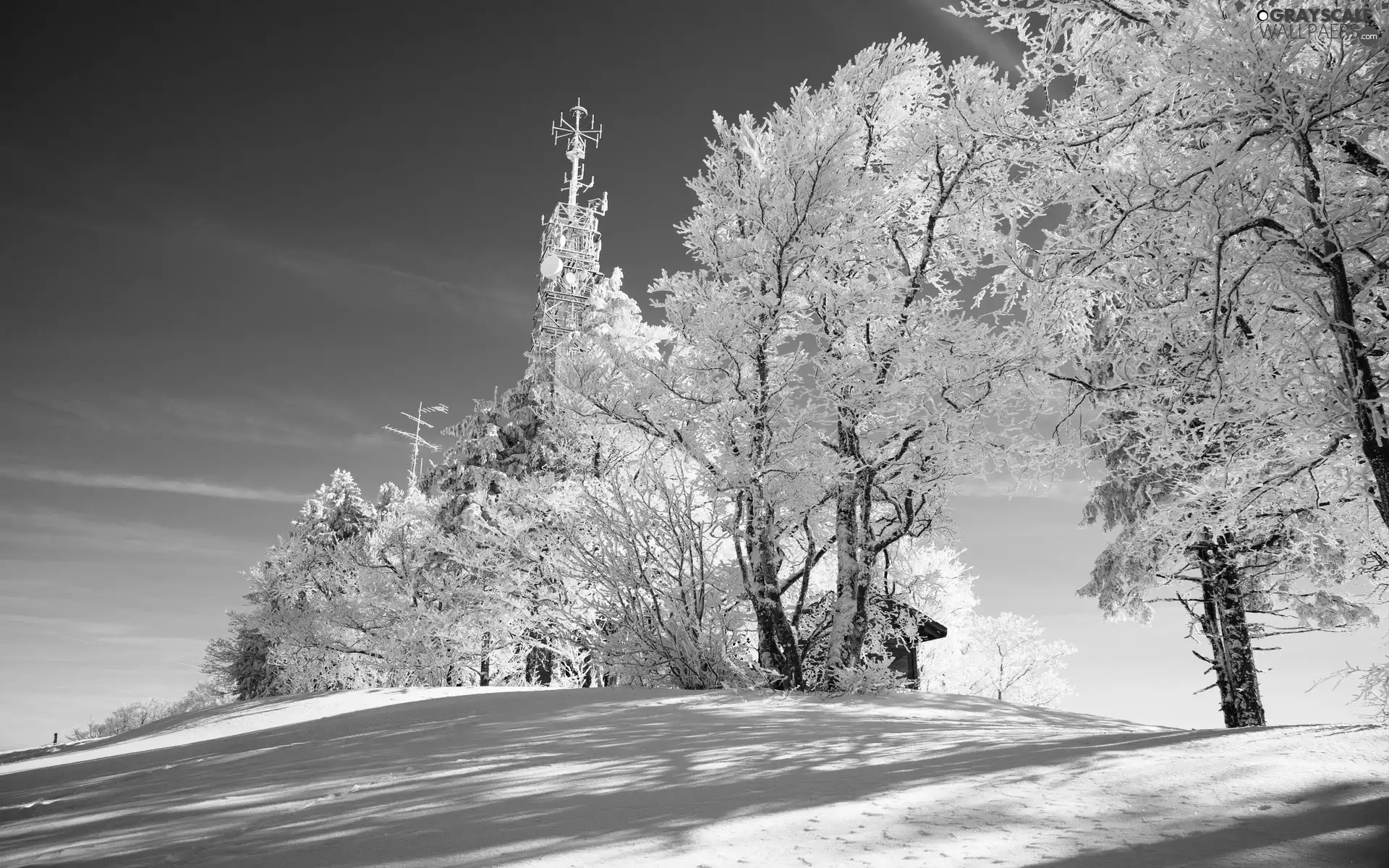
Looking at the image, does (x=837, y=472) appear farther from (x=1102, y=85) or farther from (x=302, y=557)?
(x=302, y=557)

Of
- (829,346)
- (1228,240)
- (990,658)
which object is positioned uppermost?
(829,346)

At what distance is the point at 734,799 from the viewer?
354 cm

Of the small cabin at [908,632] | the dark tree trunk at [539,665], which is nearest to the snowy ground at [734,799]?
the small cabin at [908,632]

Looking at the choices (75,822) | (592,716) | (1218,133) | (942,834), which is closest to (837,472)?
(592,716)

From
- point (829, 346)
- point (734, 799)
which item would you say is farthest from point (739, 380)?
point (734, 799)

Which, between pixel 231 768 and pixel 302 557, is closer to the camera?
pixel 231 768

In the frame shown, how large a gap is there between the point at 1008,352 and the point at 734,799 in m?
7.00

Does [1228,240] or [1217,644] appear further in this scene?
[1217,644]

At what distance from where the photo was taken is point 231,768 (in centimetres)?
523

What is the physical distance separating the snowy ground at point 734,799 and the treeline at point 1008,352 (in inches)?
108

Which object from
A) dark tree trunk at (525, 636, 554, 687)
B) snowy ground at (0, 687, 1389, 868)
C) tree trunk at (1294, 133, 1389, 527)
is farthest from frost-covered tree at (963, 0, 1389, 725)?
dark tree trunk at (525, 636, 554, 687)

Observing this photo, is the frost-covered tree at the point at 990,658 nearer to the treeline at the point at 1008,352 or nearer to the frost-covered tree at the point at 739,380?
the treeline at the point at 1008,352

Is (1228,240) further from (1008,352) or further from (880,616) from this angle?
(880,616)

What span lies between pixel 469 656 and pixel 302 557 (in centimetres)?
784
